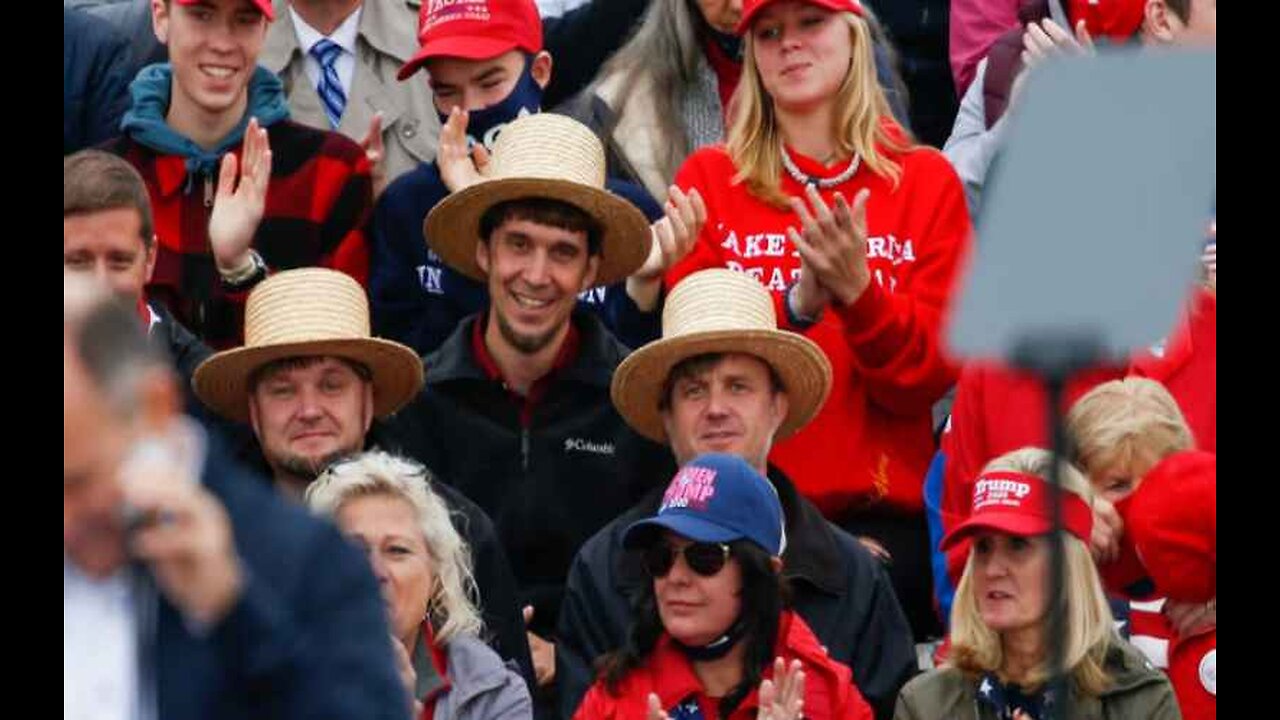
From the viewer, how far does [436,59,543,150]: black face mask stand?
9023mm

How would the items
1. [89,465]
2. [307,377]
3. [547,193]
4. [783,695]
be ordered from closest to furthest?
[89,465] < [783,695] < [307,377] < [547,193]

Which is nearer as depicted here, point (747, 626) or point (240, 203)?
point (747, 626)

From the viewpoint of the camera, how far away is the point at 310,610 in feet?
11.2

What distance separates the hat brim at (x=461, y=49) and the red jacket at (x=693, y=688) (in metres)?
2.54

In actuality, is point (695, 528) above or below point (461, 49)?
below

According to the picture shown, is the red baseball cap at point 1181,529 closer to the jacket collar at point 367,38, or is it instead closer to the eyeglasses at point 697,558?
the eyeglasses at point 697,558

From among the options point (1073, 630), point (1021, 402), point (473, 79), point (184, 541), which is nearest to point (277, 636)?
point (184, 541)

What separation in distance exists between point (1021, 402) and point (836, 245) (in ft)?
2.25

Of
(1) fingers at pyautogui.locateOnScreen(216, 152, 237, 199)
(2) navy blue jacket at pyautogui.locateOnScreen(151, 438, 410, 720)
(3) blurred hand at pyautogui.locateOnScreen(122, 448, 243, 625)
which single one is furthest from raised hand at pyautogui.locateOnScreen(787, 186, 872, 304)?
(3) blurred hand at pyautogui.locateOnScreen(122, 448, 243, 625)

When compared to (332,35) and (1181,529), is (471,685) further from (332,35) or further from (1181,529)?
(332,35)

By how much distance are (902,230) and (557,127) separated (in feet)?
3.53

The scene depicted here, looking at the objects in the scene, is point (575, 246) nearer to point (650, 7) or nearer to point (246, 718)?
point (650, 7)

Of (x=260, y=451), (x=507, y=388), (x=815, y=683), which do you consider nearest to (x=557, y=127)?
(x=507, y=388)

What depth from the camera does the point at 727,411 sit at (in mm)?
Answer: 7844
